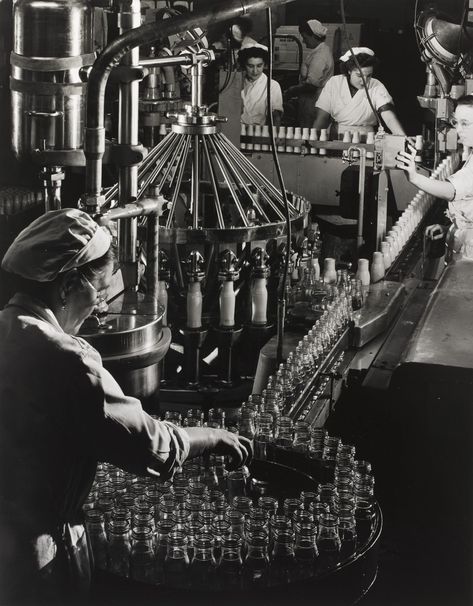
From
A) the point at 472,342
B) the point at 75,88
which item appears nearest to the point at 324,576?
the point at 472,342

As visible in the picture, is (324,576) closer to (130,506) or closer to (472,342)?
(130,506)

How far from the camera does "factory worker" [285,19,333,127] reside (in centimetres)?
819

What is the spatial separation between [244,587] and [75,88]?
146 cm

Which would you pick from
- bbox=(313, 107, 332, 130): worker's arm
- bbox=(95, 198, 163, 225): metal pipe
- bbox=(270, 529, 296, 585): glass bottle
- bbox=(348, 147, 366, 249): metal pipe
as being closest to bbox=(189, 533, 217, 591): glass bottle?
bbox=(270, 529, 296, 585): glass bottle

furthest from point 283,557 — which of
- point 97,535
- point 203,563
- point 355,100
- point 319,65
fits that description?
point 319,65

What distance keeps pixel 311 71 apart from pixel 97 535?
712 cm

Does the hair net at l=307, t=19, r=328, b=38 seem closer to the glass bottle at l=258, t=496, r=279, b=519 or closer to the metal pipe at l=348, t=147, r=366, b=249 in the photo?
the metal pipe at l=348, t=147, r=366, b=249

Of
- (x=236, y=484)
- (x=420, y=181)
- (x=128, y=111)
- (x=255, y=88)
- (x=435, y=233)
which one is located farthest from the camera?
(x=255, y=88)

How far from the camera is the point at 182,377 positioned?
335cm

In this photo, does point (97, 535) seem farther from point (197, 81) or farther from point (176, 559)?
point (197, 81)

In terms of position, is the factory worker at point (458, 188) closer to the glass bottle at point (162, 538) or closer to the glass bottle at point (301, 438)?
the glass bottle at point (301, 438)

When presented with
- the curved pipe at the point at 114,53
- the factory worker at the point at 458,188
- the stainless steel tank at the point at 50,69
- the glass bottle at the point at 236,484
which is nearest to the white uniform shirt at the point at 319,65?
the factory worker at the point at 458,188

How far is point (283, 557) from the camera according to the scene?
5.68ft

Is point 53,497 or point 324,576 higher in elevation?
point 53,497
